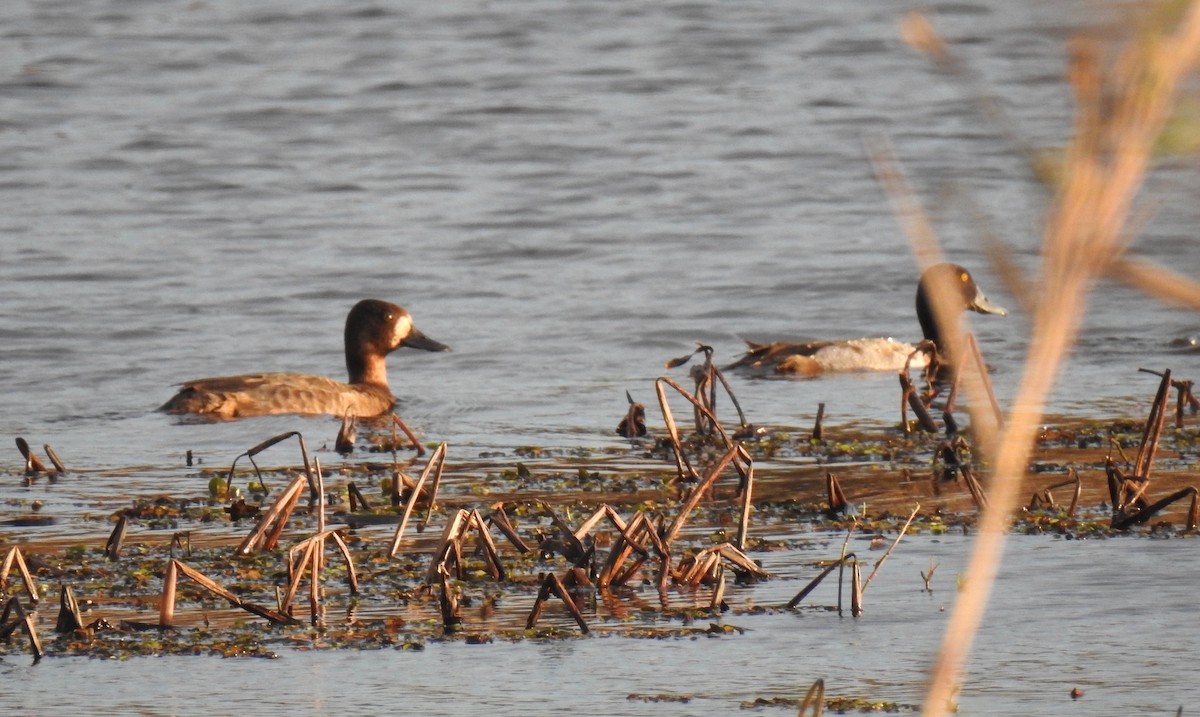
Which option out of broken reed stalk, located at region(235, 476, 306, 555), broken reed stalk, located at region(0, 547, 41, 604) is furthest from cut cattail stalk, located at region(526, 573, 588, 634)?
broken reed stalk, located at region(0, 547, 41, 604)

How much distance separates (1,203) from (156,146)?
312 cm

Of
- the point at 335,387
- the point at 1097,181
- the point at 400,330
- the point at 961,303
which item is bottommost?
the point at 335,387

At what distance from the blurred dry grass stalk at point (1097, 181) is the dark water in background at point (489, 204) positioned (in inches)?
2.2

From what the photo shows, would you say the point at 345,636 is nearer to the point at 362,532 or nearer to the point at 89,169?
the point at 362,532

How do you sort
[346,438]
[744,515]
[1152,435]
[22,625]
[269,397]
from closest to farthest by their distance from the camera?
[22,625]
[744,515]
[1152,435]
[346,438]
[269,397]

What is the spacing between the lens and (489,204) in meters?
20.0

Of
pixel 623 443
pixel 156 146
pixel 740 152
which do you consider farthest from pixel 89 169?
pixel 623 443

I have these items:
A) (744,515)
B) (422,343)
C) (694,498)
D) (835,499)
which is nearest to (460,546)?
(694,498)

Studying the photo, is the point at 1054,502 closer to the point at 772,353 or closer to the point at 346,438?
the point at 346,438

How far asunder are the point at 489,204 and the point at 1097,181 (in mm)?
17896

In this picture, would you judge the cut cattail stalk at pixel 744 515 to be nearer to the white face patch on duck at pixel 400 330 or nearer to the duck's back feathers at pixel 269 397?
the duck's back feathers at pixel 269 397

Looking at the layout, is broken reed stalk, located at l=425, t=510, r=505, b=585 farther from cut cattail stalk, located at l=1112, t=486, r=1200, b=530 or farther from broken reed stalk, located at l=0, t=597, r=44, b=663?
cut cattail stalk, located at l=1112, t=486, r=1200, b=530

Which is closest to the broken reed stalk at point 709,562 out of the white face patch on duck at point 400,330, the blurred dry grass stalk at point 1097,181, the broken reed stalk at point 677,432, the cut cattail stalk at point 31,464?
the broken reed stalk at point 677,432

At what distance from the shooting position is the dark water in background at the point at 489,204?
11.6m
